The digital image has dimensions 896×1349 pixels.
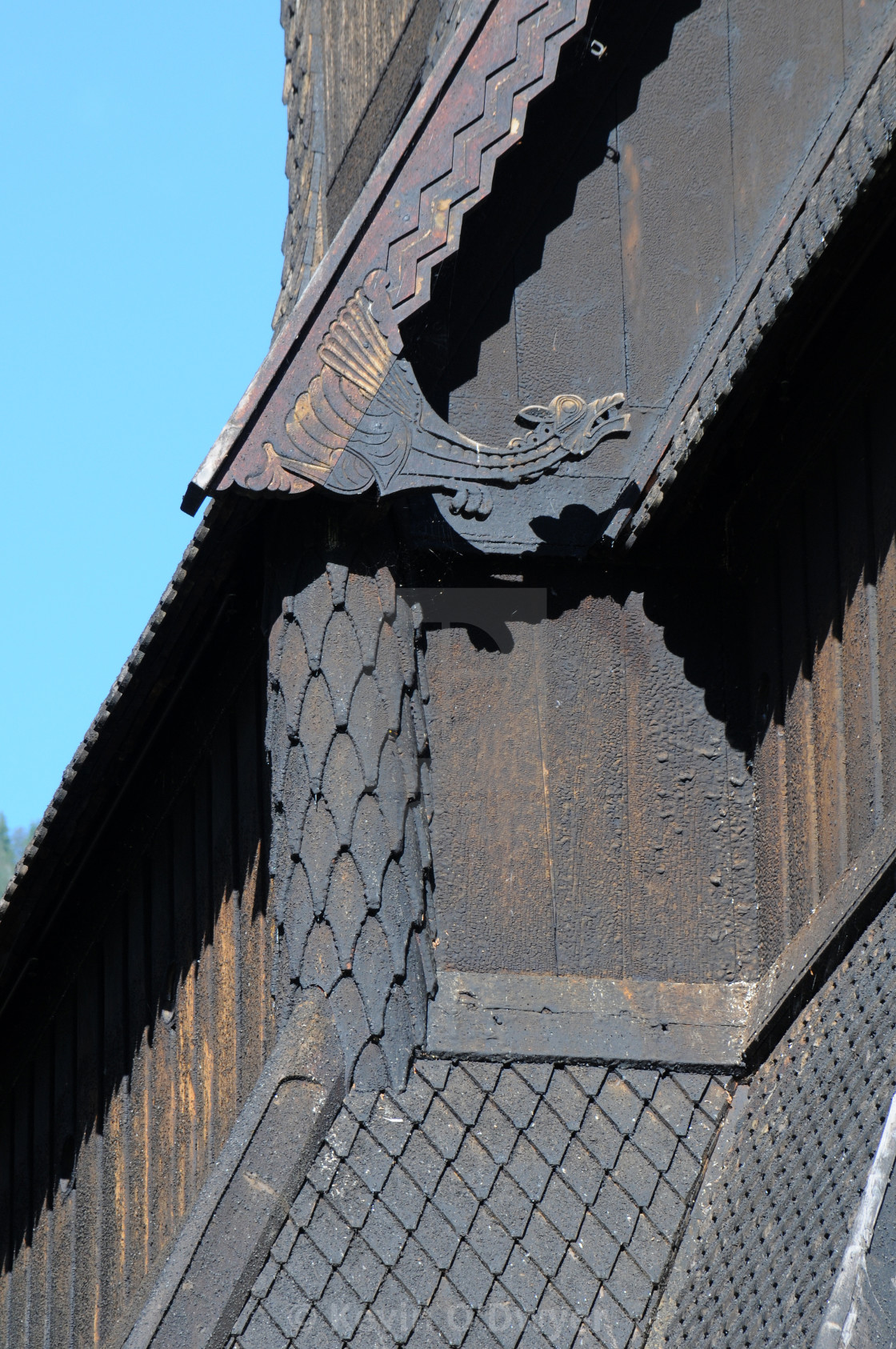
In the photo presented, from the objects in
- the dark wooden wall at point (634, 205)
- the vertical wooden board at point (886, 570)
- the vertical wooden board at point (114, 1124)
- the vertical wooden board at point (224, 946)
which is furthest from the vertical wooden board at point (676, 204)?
the vertical wooden board at point (114, 1124)

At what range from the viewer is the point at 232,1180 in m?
4.63

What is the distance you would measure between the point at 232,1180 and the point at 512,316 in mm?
2609

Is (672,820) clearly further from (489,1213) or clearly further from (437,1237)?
(437,1237)

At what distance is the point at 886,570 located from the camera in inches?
178

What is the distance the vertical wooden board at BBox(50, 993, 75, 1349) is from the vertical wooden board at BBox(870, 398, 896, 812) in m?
3.47

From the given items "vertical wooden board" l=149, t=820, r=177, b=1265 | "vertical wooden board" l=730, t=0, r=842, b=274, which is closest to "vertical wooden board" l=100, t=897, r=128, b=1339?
"vertical wooden board" l=149, t=820, r=177, b=1265

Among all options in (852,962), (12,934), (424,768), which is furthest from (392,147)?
(12,934)

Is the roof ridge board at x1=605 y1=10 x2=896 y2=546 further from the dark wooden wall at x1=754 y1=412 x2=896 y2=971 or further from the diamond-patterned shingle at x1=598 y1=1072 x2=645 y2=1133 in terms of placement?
the diamond-patterned shingle at x1=598 y1=1072 x2=645 y2=1133

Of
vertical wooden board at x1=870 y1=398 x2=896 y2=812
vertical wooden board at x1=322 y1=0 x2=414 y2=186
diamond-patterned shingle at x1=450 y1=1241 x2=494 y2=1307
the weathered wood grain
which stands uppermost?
vertical wooden board at x1=322 y1=0 x2=414 y2=186

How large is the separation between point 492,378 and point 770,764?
1408 millimetres

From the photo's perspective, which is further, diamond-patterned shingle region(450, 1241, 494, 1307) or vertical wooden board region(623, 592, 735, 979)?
vertical wooden board region(623, 592, 735, 979)

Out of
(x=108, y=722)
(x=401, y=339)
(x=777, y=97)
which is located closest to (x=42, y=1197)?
(x=108, y=722)

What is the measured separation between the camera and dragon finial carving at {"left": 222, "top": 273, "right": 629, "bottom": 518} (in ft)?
16.0

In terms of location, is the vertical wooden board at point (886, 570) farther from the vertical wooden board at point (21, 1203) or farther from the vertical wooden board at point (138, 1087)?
the vertical wooden board at point (21, 1203)
